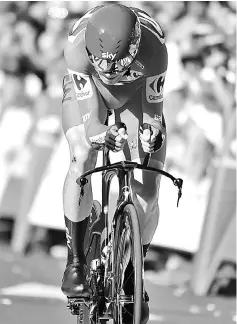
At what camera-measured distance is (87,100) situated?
5926 millimetres

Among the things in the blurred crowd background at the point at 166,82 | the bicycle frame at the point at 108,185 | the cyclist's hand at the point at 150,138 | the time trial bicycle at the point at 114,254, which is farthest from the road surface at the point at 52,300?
the cyclist's hand at the point at 150,138

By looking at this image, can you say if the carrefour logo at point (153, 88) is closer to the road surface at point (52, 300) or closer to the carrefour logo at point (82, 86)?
the carrefour logo at point (82, 86)

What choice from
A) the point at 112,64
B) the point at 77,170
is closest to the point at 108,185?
the point at 77,170

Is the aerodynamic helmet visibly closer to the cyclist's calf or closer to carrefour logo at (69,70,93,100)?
carrefour logo at (69,70,93,100)

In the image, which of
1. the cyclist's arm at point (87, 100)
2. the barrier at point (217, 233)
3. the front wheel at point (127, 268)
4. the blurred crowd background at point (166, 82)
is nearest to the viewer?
the front wheel at point (127, 268)

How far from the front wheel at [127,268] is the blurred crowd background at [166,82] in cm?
415

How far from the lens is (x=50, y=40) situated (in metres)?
11.4

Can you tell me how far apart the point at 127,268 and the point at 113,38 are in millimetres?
1184

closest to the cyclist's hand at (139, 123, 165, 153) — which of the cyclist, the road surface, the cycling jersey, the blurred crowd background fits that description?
the cyclist

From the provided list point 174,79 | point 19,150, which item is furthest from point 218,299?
point 19,150

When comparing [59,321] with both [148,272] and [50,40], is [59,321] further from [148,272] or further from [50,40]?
[50,40]

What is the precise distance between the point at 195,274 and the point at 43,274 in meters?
1.39

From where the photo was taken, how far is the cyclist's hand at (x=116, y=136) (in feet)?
17.7

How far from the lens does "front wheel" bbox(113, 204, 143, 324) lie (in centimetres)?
530
